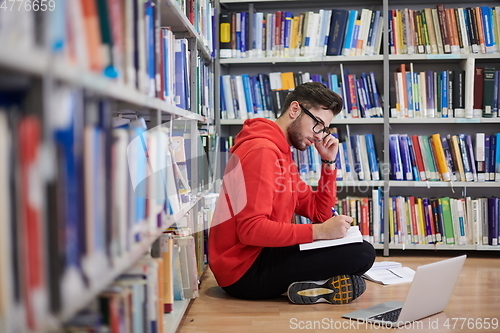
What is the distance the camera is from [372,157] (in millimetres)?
3303

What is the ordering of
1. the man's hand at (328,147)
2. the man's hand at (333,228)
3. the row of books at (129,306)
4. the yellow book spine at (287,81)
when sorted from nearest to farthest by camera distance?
the row of books at (129,306)
the man's hand at (333,228)
the man's hand at (328,147)
the yellow book spine at (287,81)

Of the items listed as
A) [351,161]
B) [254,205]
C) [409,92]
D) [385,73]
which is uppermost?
[385,73]

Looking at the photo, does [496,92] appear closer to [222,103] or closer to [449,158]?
[449,158]

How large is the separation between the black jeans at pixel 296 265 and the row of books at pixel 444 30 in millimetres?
1681

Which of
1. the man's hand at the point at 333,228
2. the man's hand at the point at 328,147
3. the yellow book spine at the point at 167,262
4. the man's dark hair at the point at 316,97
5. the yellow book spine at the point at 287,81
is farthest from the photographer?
the yellow book spine at the point at 287,81

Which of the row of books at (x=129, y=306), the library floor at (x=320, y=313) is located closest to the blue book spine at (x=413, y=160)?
the library floor at (x=320, y=313)

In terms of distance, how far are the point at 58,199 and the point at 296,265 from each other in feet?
5.00

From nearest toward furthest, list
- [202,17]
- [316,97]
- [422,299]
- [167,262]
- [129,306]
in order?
[129,306] < [167,262] < [422,299] < [316,97] < [202,17]

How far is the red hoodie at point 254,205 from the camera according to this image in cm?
199

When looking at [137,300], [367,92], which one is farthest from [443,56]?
[137,300]

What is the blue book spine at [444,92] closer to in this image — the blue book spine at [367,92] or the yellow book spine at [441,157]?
the yellow book spine at [441,157]

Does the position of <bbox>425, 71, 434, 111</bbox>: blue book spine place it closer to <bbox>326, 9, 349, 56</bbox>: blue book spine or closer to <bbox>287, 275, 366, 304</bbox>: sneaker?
<bbox>326, 9, 349, 56</bbox>: blue book spine

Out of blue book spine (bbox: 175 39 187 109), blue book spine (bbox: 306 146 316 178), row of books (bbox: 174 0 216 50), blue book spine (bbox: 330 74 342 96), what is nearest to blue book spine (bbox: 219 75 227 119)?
row of books (bbox: 174 0 216 50)

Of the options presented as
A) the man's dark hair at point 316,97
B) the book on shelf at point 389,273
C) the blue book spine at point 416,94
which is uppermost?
the blue book spine at point 416,94
